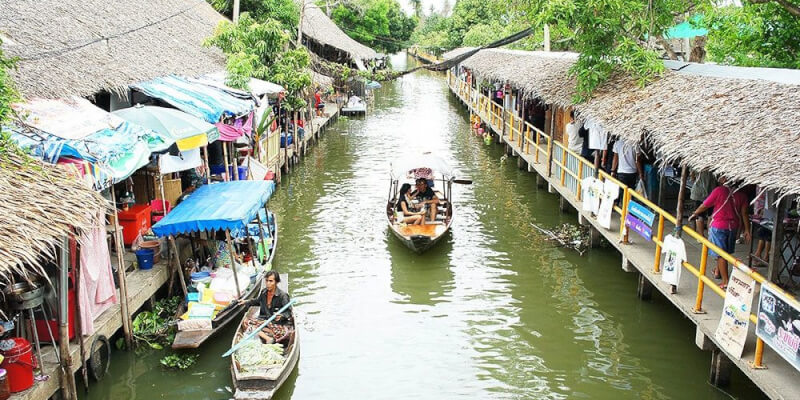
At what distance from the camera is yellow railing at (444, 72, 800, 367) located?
26.4 ft

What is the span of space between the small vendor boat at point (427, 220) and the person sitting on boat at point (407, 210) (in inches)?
3.4

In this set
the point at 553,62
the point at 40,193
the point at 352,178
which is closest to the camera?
the point at 40,193

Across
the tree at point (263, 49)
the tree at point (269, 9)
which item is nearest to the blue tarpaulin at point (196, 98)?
the tree at point (263, 49)

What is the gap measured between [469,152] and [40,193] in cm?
2050

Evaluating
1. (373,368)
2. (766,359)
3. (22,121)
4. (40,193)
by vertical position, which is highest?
(22,121)

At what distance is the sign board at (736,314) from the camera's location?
7.86 metres

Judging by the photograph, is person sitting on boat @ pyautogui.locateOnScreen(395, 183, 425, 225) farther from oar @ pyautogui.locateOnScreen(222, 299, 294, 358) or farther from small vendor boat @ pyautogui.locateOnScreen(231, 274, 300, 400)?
small vendor boat @ pyautogui.locateOnScreen(231, 274, 300, 400)

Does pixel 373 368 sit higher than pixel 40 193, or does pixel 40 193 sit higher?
pixel 40 193

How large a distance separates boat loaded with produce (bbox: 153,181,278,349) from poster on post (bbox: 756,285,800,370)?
7.15 meters

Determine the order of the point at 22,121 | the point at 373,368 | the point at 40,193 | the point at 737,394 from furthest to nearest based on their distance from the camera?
the point at 373,368 < the point at 22,121 < the point at 737,394 < the point at 40,193

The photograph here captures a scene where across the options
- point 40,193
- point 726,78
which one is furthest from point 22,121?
point 726,78

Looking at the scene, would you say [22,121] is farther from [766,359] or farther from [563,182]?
[563,182]

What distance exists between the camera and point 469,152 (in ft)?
88.4

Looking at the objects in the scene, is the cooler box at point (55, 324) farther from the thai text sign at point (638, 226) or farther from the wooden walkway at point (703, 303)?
the thai text sign at point (638, 226)
